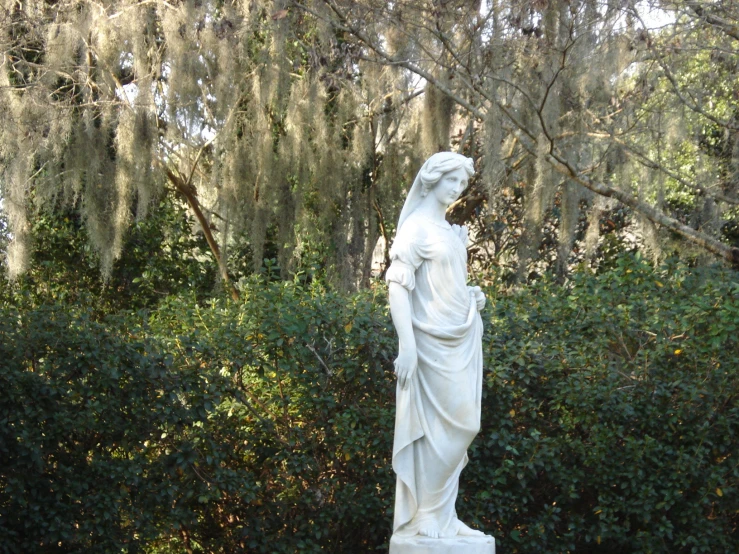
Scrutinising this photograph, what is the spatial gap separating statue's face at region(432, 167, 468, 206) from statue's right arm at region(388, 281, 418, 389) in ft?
1.81

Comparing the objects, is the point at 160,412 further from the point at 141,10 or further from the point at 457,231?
the point at 141,10

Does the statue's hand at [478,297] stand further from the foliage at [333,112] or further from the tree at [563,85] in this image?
the foliage at [333,112]

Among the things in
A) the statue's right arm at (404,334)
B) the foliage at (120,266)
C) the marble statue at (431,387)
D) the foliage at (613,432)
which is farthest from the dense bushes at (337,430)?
the foliage at (120,266)

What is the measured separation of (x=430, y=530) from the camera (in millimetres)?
5195

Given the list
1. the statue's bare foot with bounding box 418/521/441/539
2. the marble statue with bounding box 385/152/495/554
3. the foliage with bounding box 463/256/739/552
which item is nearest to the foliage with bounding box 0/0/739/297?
the foliage with bounding box 463/256/739/552

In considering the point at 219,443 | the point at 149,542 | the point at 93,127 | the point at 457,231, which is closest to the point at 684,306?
the point at 457,231

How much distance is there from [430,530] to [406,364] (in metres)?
0.81

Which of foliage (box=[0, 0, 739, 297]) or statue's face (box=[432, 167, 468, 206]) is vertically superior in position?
foliage (box=[0, 0, 739, 297])

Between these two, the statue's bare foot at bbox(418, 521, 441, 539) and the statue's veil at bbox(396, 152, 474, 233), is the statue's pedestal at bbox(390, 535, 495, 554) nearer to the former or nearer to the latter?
the statue's bare foot at bbox(418, 521, 441, 539)

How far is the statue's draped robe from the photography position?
207 inches

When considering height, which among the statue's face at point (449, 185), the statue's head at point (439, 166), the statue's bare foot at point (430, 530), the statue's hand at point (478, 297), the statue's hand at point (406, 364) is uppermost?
the statue's head at point (439, 166)

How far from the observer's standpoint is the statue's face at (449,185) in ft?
17.9

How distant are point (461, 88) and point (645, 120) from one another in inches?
75.3

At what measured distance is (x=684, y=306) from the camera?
26.1 feet
